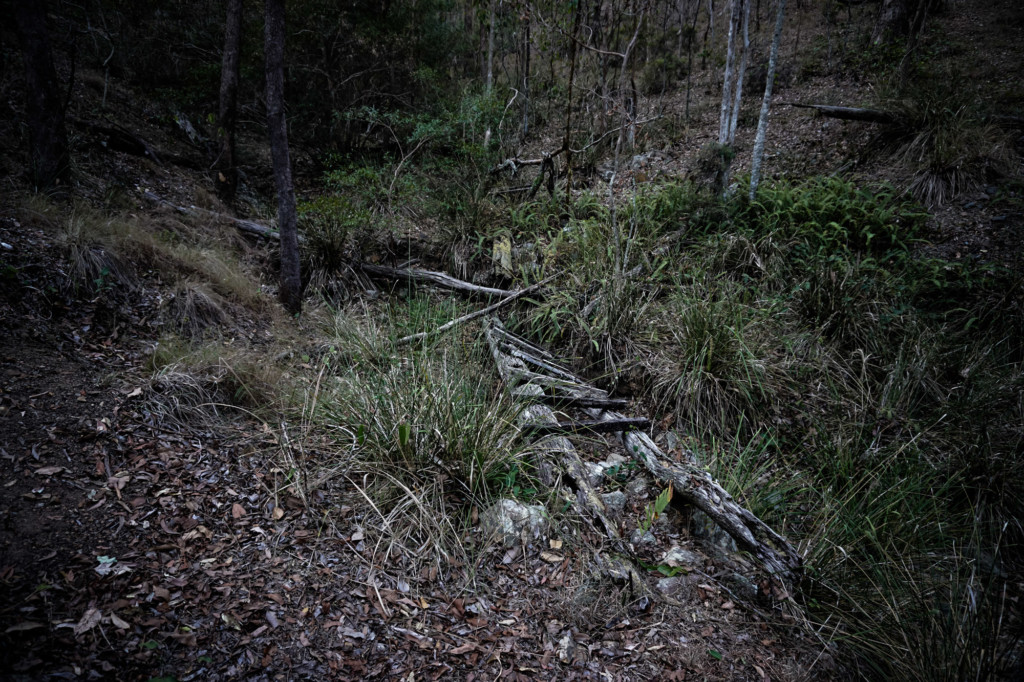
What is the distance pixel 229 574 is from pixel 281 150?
13.4ft

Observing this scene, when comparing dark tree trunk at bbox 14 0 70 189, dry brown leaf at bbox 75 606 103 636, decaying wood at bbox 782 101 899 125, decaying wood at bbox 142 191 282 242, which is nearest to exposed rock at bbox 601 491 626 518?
dry brown leaf at bbox 75 606 103 636

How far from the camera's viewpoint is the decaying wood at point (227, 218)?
602cm

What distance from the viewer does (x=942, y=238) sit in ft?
16.2

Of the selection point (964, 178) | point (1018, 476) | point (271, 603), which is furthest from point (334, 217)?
point (964, 178)

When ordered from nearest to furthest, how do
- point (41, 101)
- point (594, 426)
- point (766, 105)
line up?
point (594, 426), point (41, 101), point (766, 105)

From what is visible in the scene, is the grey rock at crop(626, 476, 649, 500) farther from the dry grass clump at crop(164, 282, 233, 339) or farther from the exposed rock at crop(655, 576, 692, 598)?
the dry grass clump at crop(164, 282, 233, 339)

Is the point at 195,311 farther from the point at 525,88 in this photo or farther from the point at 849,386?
the point at 525,88

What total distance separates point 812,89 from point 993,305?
7.11 meters

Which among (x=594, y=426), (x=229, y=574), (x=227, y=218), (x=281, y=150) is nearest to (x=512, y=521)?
(x=594, y=426)

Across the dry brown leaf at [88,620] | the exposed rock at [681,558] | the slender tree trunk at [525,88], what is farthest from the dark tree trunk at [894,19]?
the dry brown leaf at [88,620]

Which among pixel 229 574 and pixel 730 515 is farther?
pixel 730 515

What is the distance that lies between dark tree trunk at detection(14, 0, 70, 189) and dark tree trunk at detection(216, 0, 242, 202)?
8.19 ft

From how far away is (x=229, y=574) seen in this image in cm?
219

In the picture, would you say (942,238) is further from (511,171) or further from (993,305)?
(511,171)
